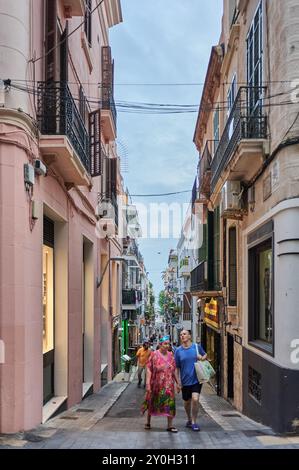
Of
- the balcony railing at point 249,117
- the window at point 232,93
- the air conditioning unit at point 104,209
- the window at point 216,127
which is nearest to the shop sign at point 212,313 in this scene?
the air conditioning unit at point 104,209

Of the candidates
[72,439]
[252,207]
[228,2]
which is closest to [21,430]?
[72,439]

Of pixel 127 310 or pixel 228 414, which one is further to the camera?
pixel 127 310

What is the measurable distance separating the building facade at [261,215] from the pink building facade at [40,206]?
11.0ft

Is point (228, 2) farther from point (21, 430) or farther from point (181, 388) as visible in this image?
point (21, 430)

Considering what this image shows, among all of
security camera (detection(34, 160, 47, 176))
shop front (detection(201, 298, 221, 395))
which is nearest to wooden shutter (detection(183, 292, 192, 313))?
shop front (detection(201, 298, 221, 395))

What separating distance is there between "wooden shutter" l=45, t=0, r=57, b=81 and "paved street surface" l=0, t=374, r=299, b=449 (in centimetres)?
581

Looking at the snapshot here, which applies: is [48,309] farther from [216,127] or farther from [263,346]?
[216,127]

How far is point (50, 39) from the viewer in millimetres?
9484

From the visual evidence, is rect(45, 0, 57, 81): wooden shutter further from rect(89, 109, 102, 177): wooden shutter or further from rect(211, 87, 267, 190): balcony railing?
rect(89, 109, 102, 177): wooden shutter

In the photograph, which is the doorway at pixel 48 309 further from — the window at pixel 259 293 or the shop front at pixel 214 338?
the shop front at pixel 214 338

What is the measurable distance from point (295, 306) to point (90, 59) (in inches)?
413

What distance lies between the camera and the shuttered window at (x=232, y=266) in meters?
14.7
